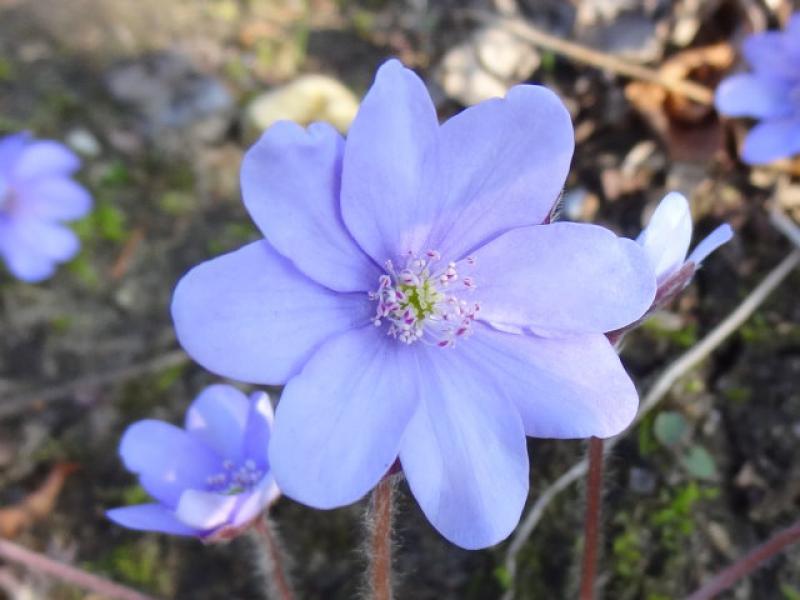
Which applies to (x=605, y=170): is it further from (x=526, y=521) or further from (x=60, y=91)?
(x=60, y=91)

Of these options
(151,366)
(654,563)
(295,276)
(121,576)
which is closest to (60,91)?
(151,366)

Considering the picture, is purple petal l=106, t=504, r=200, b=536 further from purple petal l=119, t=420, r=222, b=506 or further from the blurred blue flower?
the blurred blue flower

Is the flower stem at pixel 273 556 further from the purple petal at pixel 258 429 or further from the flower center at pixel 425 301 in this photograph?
the flower center at pixel 425 301

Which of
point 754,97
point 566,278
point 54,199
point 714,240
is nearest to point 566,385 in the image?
point 566,278

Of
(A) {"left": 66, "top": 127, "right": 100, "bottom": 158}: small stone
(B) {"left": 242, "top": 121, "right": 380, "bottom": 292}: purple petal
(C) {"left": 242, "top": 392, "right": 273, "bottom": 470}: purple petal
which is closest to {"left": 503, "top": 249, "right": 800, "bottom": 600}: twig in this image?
(C) {"left": 242, "top": 392, "right": 273, "bottom": 470}: purple petal

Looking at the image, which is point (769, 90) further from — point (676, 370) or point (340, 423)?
point (340, 423)
